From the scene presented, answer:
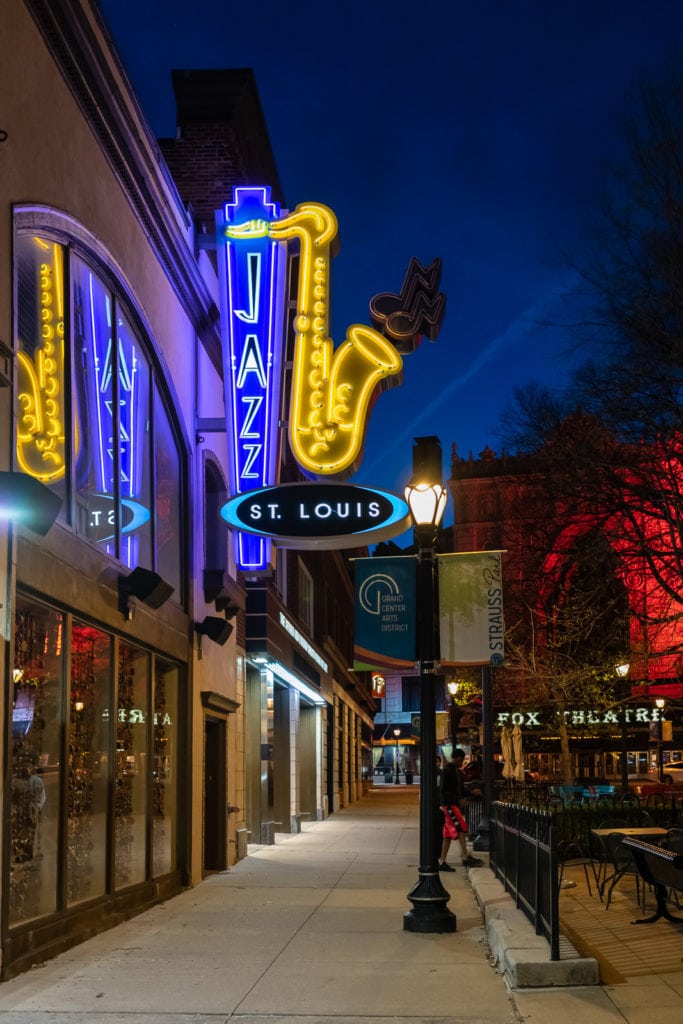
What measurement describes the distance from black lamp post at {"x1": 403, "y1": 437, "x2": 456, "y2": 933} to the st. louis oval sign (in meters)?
1.06

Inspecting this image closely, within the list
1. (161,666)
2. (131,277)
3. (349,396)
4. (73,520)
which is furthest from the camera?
A: (349,396)

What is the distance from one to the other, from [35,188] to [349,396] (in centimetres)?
703

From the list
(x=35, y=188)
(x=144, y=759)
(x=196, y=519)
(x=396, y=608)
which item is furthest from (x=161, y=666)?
(x=35, y=188)

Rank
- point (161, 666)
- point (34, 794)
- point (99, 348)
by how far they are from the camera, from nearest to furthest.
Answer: point (34, 794)
point (99, 348)
point (161, 666)

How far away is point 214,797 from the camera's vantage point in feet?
60.4

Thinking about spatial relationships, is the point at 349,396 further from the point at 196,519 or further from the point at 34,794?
the point at 34,794

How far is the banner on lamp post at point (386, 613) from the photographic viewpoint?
40.9 feet

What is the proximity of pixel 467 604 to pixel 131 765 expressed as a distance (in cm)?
440

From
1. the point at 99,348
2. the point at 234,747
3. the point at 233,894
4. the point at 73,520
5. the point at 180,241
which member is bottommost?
the point at 233,894

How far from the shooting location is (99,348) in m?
12.4

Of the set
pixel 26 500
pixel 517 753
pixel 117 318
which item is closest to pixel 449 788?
pixel 117 318

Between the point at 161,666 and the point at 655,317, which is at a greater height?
the point at 655,317

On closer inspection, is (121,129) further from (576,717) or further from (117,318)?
(576,717)

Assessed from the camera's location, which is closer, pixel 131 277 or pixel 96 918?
pixel 96 918
